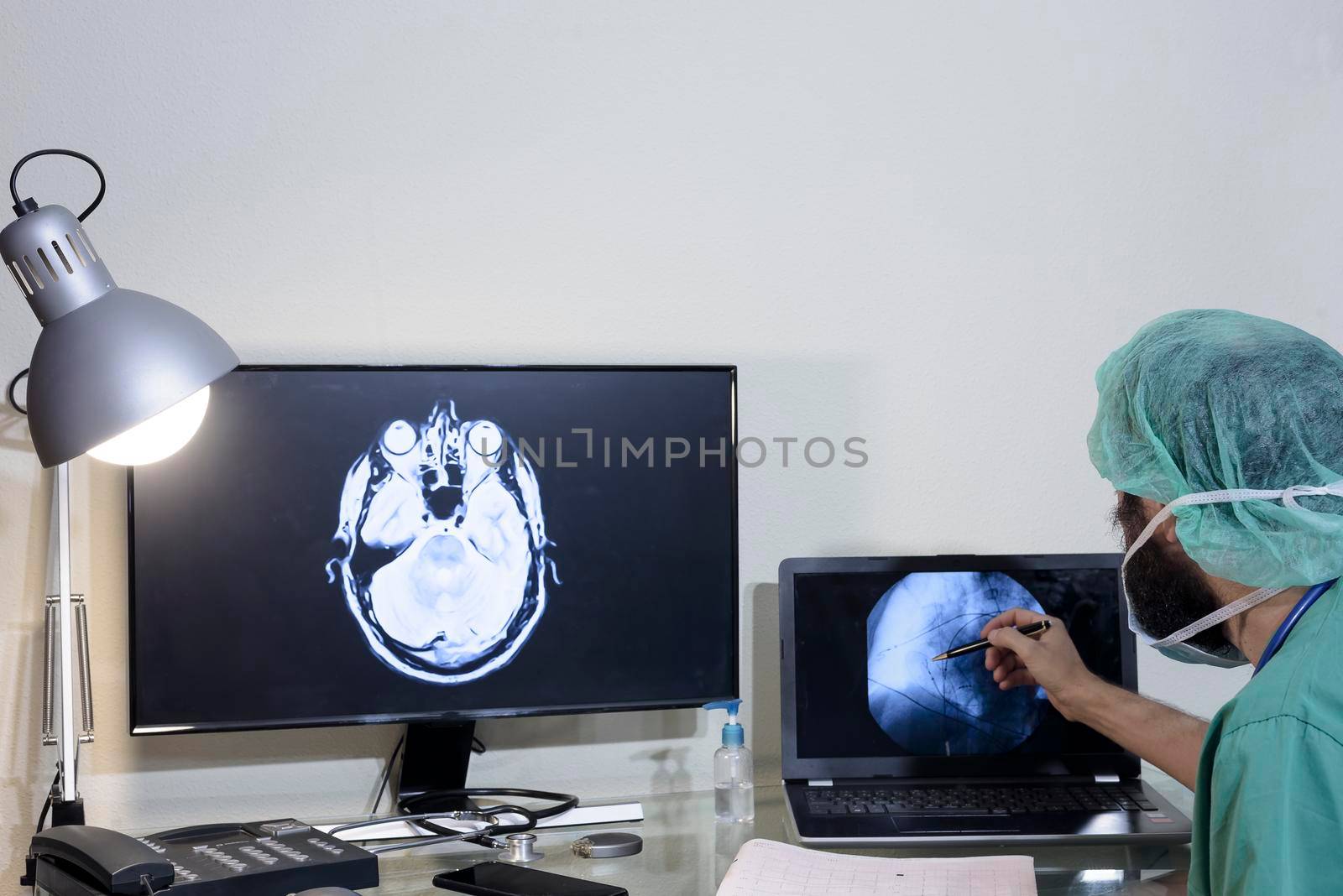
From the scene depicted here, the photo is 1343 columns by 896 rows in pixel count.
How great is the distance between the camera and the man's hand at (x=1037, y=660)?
149 centimetres

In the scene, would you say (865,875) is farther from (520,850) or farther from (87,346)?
(87,346)

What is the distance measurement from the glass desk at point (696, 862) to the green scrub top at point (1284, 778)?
318 mm

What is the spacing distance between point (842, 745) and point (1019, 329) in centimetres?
72

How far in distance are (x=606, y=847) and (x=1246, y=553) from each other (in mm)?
798

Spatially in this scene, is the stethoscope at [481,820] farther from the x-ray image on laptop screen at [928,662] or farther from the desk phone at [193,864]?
the x-ray image on laptop screen at [928,662]

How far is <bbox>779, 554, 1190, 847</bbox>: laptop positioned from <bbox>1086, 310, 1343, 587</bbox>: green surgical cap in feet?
1.61

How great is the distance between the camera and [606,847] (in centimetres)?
137

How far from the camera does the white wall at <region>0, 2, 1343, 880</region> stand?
1.54m

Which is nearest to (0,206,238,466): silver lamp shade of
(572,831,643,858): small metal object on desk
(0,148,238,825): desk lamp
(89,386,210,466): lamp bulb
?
(0,148,238,825): desk lamp

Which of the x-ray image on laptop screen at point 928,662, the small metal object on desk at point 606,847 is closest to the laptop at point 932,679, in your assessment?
the x-ray image on laptop screen at point 928,662

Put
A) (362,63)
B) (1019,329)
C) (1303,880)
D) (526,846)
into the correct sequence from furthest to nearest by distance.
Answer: (1019,329) → (362,63) → (526,846) → (1303,880)

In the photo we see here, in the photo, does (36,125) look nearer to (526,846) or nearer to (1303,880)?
(526,846)

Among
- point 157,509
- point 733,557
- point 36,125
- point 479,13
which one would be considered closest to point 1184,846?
point 733,557

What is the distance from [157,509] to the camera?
143 centimetres
